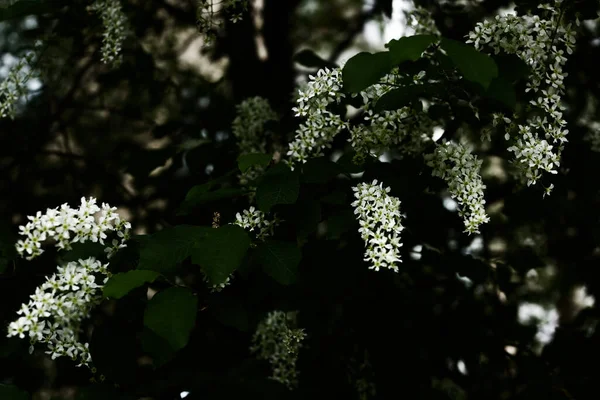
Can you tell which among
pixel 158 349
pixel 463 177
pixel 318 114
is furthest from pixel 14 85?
pixel 463 177

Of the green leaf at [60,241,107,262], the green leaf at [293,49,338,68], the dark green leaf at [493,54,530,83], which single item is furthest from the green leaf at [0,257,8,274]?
the green leaf at [293,49,338,68]

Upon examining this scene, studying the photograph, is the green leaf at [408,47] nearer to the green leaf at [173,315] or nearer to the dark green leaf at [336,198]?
the dark green leaf at [336,198]

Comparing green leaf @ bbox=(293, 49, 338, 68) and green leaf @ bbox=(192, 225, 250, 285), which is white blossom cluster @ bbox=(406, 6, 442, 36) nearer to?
green leaf @ bbox=(293, 49, 338, 68)

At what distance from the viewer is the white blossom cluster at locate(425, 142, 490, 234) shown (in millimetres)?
1958

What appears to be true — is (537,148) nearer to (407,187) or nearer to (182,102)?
(407,187)

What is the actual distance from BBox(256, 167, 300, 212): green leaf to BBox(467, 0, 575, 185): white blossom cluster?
679mm

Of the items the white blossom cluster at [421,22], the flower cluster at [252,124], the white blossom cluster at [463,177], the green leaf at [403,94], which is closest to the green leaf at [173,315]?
the green leaf at [403,94]

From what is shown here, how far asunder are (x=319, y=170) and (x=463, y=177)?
47cm

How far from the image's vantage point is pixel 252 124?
10.3ft

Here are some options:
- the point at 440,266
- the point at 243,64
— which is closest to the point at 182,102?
the point at 243,64

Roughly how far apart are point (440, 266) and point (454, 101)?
760mm

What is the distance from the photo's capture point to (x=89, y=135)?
5.14 m

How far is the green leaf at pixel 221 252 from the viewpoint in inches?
62.7

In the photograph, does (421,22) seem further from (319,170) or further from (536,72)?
(319,170)
